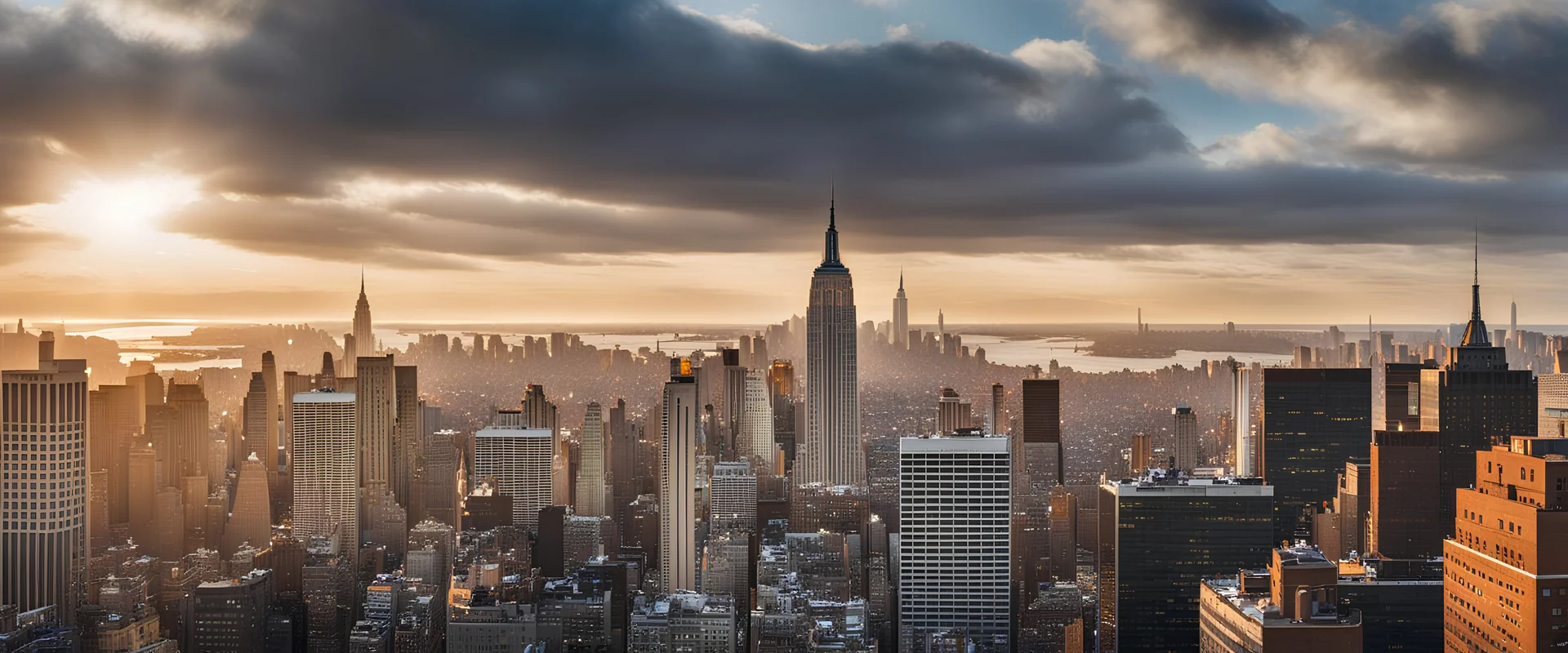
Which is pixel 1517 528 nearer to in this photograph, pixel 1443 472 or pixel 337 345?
pixel 1443 472

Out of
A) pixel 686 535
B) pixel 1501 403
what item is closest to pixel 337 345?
pixel 686 535

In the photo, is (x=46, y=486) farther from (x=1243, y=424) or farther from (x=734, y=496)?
(x=1243, y=424)

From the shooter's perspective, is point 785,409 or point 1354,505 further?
point 785,409

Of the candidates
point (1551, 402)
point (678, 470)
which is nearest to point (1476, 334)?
point (1551, 402)

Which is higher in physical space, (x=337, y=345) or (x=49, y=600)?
(x=337, y=345)

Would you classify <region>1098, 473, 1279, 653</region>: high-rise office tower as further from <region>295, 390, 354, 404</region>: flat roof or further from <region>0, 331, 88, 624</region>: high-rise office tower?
<region>295, 390, 354, 404</region>: flat roof

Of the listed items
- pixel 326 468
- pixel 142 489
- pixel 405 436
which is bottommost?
pixel 326 468

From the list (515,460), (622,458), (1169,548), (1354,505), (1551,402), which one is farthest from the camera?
(515,460)
